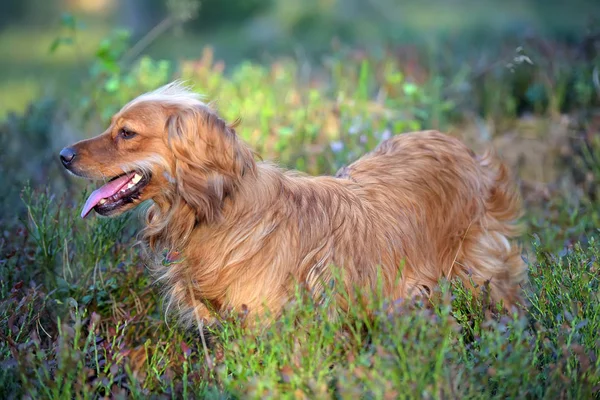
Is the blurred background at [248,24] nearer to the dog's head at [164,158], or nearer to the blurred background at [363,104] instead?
the blurred background at [363,104]

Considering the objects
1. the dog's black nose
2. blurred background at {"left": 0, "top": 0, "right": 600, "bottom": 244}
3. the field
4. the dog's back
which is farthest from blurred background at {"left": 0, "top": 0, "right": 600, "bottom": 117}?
the dog's black nose

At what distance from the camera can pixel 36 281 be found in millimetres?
4391

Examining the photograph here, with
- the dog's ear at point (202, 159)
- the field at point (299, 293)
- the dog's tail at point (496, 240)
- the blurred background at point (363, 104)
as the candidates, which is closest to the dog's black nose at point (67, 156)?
the dog's ear at point (202, 159)

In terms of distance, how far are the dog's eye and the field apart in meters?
0.75

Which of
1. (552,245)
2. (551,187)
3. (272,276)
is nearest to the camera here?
(272,276)

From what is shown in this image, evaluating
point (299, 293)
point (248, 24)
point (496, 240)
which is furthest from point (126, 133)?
point (248, 24)

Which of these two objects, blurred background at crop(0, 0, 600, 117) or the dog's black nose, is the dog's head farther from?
blurred background at crop(0, 0, 600, 117)

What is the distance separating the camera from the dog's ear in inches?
137

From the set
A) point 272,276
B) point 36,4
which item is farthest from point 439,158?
point 36,4

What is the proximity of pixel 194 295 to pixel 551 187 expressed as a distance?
12.0 ft

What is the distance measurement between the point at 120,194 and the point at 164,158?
27 cm

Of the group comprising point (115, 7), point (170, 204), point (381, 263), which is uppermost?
point (170, 204)

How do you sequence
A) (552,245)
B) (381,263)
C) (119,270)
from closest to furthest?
(381,263) → (119,270) → (552,245)

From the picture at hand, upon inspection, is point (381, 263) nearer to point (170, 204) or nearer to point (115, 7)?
point (170, 204)
